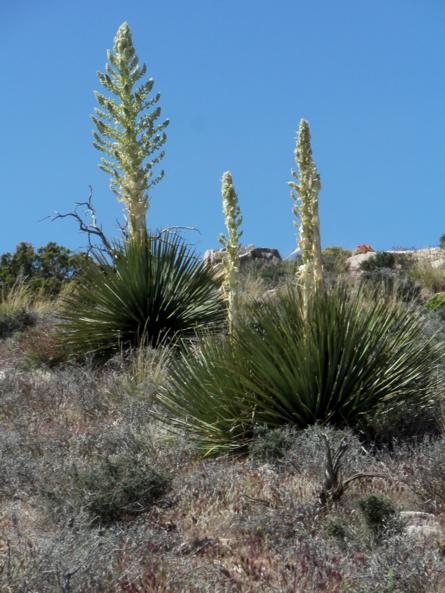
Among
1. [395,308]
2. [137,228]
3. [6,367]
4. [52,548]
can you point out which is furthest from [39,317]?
[52,548]

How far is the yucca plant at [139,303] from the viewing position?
483 inches

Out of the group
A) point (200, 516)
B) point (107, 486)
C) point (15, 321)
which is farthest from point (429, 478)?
point (15, 321)

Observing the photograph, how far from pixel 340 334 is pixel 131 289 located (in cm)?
448

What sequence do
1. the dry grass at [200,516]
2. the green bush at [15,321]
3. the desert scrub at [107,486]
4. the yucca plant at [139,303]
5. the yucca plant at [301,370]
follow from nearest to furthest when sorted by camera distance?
the dry grass at [200,516] → the desert scrub at [107,486] → the yucca plant at [301,370] → the yucca plant at [139,303] → the green bush at [15,321]

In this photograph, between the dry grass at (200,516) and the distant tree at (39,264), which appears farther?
the distant tree at (39,264)

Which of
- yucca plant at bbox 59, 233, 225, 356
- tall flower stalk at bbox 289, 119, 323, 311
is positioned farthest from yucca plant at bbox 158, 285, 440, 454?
yucca plant at bbox 59, 233, 225, 356

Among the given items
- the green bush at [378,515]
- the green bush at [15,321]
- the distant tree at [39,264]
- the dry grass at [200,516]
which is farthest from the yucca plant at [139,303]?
the distant tree at [39,264]

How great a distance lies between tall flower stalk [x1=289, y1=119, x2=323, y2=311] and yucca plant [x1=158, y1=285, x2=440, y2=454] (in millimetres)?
134

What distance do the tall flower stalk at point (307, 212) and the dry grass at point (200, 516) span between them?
1.19 metres

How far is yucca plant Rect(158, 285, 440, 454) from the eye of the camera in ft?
26.6

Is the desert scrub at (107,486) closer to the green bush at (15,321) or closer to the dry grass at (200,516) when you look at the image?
the dry grass at (200,516)

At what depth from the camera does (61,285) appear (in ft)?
67.8

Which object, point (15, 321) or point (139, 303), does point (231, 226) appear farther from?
point (15, 321)

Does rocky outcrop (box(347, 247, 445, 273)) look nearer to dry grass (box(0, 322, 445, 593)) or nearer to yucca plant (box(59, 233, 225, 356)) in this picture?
yucca plant (box(59, 233, 225, 356))
